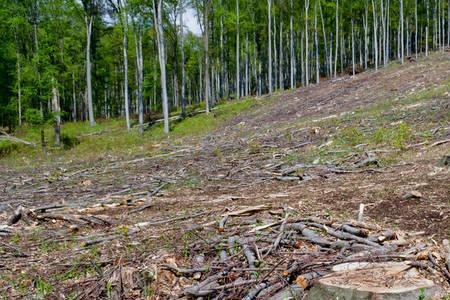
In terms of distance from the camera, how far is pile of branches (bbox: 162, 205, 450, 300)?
4309 mm

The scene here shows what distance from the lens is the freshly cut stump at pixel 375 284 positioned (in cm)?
368

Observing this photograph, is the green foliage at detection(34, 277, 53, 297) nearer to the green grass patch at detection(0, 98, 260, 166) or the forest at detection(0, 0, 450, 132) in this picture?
the green grass patch at detection(0, 98, 260, 166)

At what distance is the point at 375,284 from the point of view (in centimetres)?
383

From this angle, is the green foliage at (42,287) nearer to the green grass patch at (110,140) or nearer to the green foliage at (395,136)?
the green foliage at (395,136)

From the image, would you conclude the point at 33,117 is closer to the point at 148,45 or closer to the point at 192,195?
the point at 192,195

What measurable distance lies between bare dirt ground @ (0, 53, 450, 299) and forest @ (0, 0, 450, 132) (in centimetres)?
1066

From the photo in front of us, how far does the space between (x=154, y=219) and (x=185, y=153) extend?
8575 mm

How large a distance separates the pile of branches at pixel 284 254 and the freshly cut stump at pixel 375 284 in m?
0.19

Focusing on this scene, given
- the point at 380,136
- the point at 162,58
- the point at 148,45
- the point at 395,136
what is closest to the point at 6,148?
the point at 162,58

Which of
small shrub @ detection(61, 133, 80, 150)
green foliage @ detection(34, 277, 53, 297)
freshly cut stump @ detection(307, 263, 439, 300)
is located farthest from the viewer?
small shrub @ detection(61, 133, 80, 150)

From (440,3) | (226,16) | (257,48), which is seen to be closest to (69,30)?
(226,16)

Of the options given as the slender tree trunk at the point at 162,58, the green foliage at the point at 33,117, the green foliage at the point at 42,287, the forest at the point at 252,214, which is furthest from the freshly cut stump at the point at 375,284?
the slender tree trunk at the point at 162,58

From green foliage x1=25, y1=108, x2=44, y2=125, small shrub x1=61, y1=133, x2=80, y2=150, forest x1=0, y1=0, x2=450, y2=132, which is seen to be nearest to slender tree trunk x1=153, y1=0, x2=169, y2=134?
forest x1=0, y1=0, x2=450, y2=132

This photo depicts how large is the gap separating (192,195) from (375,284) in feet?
17.9
